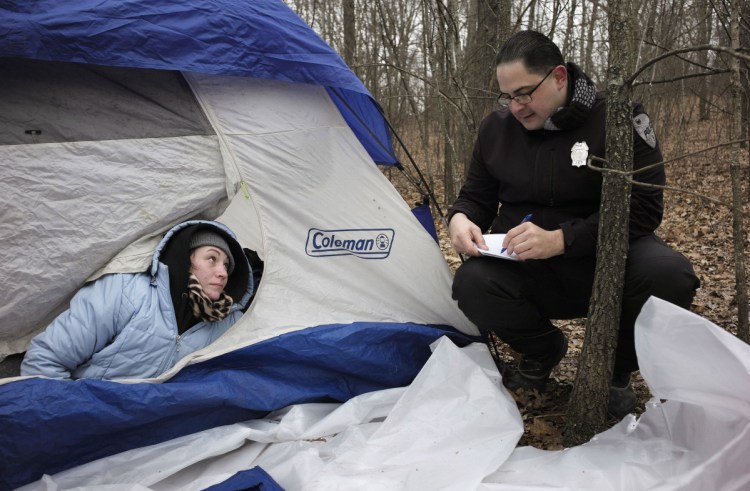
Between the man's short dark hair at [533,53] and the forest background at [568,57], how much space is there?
25cm

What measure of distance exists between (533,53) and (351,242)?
3.14ft

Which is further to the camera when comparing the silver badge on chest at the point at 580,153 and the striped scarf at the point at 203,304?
the striped scarf at the point at 203,304

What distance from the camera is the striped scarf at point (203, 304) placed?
203 centimetres

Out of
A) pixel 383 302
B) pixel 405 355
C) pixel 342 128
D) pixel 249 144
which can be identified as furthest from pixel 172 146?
pixel 405 355

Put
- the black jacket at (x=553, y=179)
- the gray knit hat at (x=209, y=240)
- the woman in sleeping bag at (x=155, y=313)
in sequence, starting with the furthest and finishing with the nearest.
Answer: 1. the gray knit hat at (x=209, y=240)
2. the black jacket at (x=553, y=179)
3. the woman in sleeping bag at (x=155, y=313)

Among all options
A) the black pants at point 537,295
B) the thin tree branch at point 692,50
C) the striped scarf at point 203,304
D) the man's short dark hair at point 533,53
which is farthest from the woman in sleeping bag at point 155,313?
the thin tree branch at point 692,50

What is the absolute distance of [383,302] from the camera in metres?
2.35

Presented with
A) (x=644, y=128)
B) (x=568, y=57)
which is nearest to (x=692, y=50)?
(x=644, y=128)

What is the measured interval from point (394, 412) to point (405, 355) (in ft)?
1.29

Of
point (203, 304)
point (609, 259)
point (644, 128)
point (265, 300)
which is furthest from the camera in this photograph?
point (265, 300)

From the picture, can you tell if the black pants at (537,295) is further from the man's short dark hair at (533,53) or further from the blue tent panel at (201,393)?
the man's short dark hair at (533,53)

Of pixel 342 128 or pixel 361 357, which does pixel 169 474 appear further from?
pixel 342 128

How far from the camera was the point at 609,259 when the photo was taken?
1.77 m

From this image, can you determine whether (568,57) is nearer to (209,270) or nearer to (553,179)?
(553,179)
